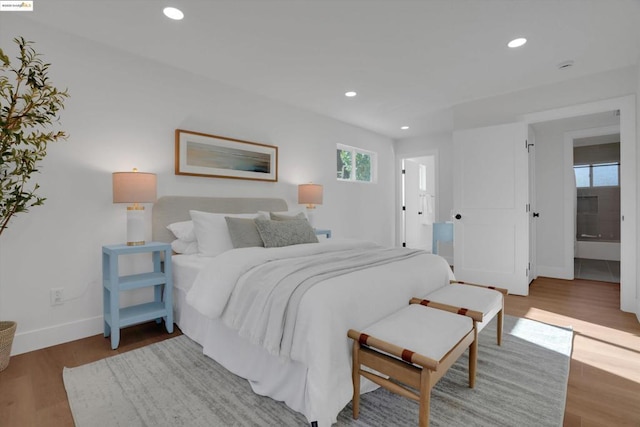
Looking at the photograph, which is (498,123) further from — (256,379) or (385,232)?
(256,379)

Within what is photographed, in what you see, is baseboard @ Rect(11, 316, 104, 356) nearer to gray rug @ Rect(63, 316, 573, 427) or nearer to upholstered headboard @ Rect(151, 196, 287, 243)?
gray rug @ Rect(63, 316, 573, 427)

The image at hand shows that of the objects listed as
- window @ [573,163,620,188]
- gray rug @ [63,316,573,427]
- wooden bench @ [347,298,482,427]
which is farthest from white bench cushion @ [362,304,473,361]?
window @ [573,163,620,188]

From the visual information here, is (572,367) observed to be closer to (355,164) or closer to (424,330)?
(424,330)

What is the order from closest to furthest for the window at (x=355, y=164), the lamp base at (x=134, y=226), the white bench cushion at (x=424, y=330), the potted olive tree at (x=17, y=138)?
the white bench cushion at (x=424, y=330), the potted olive tree at (x=17, y=138), the lamp base at (x=134, y=226), the window at (x=355, y=164)

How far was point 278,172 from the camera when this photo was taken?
4102 mm

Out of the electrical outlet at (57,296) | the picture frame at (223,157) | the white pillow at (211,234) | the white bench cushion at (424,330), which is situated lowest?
the electrical outlet at (57,296)

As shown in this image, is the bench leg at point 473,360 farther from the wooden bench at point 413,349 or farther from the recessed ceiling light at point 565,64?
the recessed ceiling light at point 565,64

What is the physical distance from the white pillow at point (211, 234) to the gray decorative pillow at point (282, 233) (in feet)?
1.07

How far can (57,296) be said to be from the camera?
2441 millimetres

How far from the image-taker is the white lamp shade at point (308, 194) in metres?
4.12

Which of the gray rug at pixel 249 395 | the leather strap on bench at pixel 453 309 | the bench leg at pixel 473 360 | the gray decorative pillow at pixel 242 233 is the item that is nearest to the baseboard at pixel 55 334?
the gray rug at pixel 249 395

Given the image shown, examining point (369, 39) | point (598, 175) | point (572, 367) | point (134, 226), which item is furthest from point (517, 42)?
point (598, 175)

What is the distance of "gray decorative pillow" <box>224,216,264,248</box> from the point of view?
8.93 feet

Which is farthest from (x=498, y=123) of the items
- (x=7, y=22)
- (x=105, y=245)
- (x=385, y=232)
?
(x=7, y=22)
